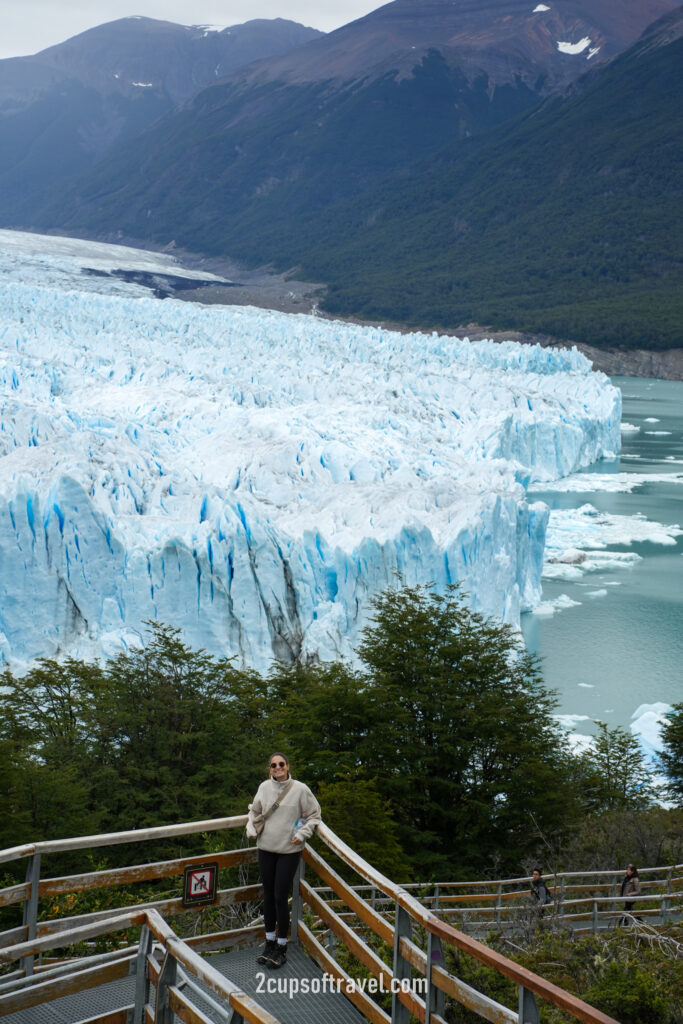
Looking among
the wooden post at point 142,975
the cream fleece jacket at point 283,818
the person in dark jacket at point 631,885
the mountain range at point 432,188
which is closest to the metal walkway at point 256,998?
the wooden post at point 142,975

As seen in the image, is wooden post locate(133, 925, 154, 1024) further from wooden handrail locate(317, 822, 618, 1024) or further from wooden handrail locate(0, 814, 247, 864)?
wooden handrail locate(317, 822, 618, 1024)

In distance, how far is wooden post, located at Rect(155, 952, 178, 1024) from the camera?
279cm

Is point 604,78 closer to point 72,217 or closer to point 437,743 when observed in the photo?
point 72,217

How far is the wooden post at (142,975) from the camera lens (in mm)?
2908

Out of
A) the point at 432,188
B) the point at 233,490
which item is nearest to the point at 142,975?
the point at 233,490

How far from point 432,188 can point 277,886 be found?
453ft

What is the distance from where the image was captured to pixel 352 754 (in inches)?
404

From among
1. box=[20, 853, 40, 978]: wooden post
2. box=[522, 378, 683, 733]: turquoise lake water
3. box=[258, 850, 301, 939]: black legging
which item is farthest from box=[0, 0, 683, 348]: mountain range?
box=[20, 853, 40, 978]: wooden post

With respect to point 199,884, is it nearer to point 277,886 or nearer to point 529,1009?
point 277,886

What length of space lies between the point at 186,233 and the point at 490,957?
5984 inches

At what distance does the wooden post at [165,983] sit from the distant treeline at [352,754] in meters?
4.97

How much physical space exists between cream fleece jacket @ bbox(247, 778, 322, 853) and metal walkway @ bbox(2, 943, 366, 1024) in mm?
398

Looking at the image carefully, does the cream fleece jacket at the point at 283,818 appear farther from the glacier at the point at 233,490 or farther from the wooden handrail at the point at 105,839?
the glacier at the point at 233,490

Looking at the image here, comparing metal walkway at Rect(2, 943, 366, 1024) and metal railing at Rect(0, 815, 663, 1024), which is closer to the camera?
metal railing at Rect(0, 815, 663, 1024)
